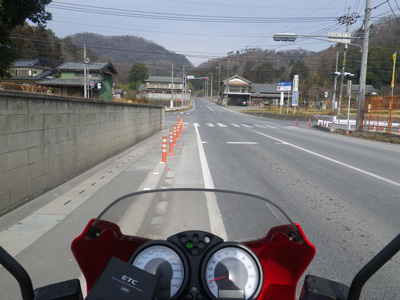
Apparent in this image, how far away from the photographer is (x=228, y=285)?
79.3 inches

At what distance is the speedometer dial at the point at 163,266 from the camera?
197cm

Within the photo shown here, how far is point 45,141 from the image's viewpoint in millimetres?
7023

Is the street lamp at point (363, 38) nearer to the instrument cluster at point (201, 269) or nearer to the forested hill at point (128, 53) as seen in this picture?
the instrument cluster at point (201, 269)

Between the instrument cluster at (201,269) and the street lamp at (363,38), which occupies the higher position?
the street lamp at (363,38)

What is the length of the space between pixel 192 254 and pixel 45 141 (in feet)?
18.9

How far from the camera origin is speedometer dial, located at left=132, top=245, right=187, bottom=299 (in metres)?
1.97

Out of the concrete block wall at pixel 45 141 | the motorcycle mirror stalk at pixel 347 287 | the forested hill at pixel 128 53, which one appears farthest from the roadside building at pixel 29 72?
the forested hill at pixel 128 53

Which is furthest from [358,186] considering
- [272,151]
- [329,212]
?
[272,151]

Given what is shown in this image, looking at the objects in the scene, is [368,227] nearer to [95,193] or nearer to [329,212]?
[329,212]

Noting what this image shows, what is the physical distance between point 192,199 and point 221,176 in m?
7.07

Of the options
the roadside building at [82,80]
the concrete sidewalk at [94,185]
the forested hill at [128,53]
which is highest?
the forested hill at [128,53]

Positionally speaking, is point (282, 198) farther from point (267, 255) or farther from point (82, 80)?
point (82, 80)

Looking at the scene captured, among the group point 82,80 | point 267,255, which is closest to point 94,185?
point 267,255

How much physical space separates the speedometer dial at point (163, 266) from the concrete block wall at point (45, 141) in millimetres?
4255
